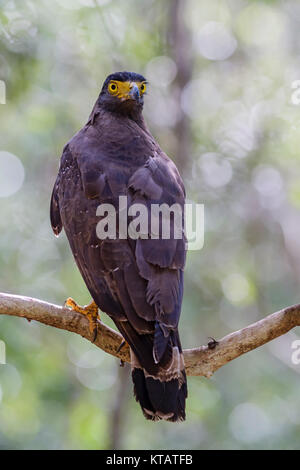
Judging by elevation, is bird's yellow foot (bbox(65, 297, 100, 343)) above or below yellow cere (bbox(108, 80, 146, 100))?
below

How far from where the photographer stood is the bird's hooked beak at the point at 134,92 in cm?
565

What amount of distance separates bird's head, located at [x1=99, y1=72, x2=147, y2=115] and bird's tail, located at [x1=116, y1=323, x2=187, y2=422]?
2084 mm

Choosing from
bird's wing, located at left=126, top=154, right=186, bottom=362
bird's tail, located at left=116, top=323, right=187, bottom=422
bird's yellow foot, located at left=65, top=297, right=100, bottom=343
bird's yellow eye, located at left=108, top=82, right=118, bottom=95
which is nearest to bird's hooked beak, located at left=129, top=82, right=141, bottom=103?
bird's yellow eye, located at left=108, top=82, right=118, bottom=95

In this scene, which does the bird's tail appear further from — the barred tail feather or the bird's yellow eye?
the bird's yellow eye

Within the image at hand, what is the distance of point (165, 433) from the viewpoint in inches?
429

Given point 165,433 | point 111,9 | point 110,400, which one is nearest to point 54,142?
point 111,9

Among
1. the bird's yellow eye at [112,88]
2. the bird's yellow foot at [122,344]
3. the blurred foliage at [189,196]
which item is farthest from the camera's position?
the blurred foliage at [189,196]

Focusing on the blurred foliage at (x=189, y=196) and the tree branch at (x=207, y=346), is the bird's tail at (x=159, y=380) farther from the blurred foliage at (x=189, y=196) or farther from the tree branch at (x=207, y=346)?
the blurred foliage at (x=189, y=196)

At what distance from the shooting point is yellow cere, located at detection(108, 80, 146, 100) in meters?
5.71

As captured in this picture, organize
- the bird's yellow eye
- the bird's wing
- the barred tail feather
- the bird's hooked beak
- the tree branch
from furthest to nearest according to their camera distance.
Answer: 1. the bird's yellow eye
2. the bird's hooked beak
3. the tree branch
4. the bird's wing
5. the barred tail feather

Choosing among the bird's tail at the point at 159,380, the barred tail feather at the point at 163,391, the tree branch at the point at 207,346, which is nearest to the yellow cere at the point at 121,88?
the tree branch at the point at 207,346
